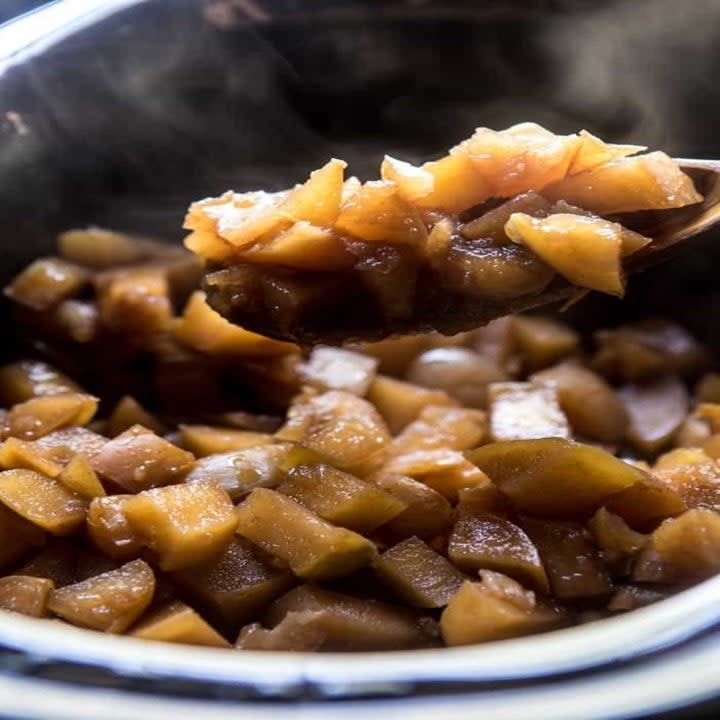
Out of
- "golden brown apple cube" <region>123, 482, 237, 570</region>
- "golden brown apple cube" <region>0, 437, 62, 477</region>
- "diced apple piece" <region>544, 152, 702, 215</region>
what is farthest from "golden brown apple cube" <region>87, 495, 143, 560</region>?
"diced apple piece" <region>544, 152, 702, 215</region>

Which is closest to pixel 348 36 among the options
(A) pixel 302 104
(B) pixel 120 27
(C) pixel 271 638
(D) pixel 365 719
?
(A) pixel 302 104

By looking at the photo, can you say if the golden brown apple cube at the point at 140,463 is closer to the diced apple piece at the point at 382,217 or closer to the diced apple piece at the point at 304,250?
the diced apple piece at the point at 304,250

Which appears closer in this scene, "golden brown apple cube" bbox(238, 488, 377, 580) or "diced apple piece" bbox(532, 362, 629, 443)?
"golden brown apple cube" bbox(238, 488, 377, 580)

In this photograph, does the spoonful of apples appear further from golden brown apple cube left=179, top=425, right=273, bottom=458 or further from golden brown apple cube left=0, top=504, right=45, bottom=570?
golden brown apple cube left=0, top=504, right=45, bottom=570

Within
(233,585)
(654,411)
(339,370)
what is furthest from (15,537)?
(654,411)

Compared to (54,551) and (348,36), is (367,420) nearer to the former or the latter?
(54,551)

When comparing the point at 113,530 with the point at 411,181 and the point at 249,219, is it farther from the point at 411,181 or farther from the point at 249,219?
the point at 411,181

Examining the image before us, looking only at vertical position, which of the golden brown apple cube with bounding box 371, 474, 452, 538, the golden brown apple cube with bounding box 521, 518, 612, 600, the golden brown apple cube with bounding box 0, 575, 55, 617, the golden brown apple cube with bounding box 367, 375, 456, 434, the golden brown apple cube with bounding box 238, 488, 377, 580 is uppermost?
the golden brown apple cube with bounding box 0, 575, 55, 617
